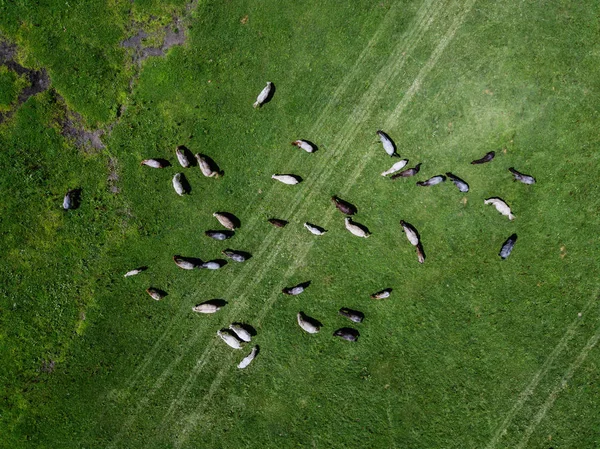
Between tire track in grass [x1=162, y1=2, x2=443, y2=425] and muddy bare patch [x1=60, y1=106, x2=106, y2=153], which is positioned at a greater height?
tire track in grass [x1=162, y1=2, x2=443, y2=425]

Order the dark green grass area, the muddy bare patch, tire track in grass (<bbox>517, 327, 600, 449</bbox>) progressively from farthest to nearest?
the muddy bare patch
the dark green grass area
tire track in grass (<bbox>517, 327, 600, 449</bbox>)

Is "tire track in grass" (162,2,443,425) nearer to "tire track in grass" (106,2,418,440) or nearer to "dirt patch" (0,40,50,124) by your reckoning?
"tire track in grass" (106,2,418,440)

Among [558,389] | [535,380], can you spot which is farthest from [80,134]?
[558,389]

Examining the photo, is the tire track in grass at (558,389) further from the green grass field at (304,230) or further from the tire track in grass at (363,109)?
the tire track in grass at (363,109)

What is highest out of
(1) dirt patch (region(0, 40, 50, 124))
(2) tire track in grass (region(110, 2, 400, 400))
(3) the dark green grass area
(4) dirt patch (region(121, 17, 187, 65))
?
(2) tire track in grass (region(110, 2, 400, 400))

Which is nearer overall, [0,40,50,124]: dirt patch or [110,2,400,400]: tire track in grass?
[110,2,400,400]: tire track in grass

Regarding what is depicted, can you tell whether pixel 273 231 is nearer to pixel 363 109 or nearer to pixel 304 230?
pixel 304 230

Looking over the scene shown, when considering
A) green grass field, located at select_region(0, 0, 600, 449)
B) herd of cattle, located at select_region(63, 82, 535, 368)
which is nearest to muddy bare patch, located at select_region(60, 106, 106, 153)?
green grass field, located at select_region(0, 0, 600, 449)

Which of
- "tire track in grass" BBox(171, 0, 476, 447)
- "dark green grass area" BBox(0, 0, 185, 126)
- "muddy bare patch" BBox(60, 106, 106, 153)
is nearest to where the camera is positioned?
"tire track in grass" BBox(171, 0, 476, 447)
